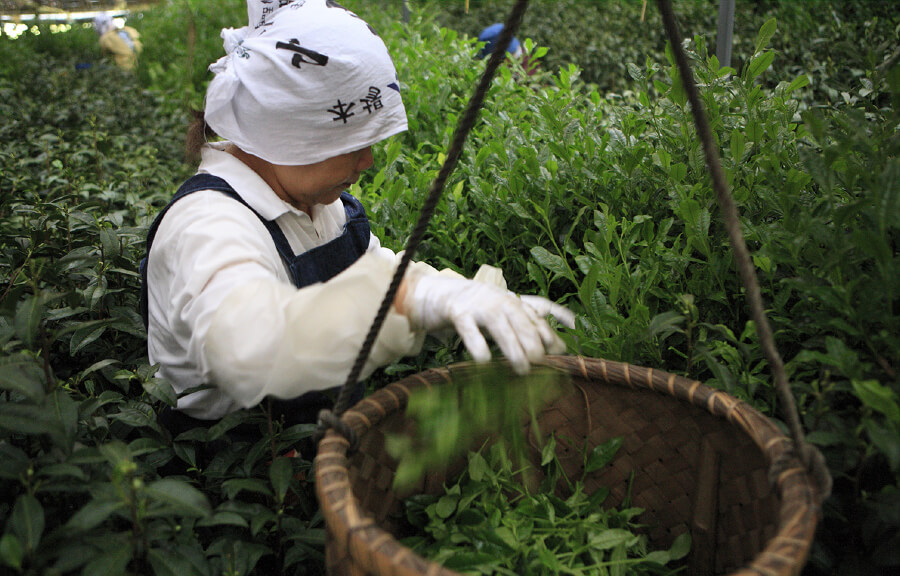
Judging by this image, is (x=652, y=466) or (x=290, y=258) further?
(x=290, y=258)

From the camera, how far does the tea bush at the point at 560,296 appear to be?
3.52ft

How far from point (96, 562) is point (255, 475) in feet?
1.32

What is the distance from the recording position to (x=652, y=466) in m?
1.41

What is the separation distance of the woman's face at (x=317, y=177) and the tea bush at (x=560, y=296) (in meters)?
0.40

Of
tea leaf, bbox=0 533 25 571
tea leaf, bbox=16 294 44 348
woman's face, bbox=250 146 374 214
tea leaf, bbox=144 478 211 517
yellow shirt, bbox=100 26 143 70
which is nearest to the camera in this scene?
tea leaf, bbox=0 533 25 571

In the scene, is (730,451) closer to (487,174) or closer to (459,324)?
(459,324)

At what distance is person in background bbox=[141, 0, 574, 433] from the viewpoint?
1121 mm

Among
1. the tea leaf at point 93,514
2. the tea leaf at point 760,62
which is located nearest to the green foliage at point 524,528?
the tea leaf at point 93,514

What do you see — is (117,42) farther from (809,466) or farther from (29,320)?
(809,466)

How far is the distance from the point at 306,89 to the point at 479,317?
65cm

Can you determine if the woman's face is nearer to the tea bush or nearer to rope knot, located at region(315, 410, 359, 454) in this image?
the tea bush

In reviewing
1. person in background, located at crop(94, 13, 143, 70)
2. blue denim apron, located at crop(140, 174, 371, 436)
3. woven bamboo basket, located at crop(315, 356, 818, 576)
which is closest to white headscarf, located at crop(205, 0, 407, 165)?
blue denim apron, located at crop(140, 174, 371, 436)

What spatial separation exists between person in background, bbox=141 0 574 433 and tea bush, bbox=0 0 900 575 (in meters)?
0.14

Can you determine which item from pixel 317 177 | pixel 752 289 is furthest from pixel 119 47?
pixel 752 289
